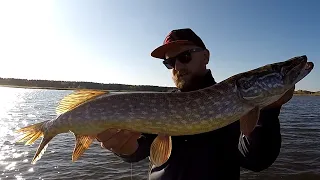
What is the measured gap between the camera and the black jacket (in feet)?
9.55

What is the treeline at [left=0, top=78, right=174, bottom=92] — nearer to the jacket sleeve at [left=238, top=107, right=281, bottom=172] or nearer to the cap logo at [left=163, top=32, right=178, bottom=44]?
the cap logo at [left=163, top=32, right=178, bottom=44]

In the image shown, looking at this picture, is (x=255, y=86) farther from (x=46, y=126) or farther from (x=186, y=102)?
(x=46, y=126)

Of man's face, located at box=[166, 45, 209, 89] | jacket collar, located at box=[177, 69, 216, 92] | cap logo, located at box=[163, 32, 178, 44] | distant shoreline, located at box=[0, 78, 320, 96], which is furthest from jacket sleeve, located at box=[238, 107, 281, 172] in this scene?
distant shoreline, located at box=[0, 78, 320, 96]

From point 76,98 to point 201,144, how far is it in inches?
51.0

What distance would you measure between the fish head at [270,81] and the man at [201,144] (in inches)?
Answer: 4.8

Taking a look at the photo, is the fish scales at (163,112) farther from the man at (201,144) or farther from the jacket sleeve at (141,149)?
the jacket sleeve at (141,149)

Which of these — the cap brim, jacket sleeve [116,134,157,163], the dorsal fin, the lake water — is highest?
the cap brim

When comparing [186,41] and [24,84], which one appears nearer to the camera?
[186,41]

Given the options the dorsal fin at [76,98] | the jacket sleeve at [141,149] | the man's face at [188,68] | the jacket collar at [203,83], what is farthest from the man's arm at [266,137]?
the dorsal fin at [76,98]

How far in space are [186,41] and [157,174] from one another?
1.38 meters

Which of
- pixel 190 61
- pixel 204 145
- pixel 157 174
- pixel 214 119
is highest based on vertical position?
pixel 190 61

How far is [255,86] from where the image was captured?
285 centimetres

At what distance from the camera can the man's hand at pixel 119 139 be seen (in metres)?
3.10

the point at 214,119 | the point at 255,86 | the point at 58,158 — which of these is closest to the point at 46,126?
the point at 214,119
